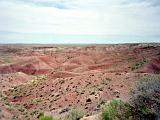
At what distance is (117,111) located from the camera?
10703 millimetres

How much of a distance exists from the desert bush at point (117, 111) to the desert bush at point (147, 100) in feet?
1.06

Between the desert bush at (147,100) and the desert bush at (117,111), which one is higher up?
the desert bush at (147,100)

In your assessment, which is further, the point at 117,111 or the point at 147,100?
the point at 117,111

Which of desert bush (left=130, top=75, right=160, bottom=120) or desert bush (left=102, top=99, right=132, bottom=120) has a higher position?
desert bush (left=130, top=75, right=160, bottom=120)

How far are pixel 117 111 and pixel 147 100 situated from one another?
1292 millimetres

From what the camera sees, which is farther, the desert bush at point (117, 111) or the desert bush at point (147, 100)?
the desert bush at point (117, 111)

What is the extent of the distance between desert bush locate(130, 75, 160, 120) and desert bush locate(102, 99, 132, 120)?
32 centimetres

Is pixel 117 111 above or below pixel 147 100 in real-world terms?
below

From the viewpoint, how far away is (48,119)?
1248 centimetres

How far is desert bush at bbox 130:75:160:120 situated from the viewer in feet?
30.4

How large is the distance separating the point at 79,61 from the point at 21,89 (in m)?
29.1

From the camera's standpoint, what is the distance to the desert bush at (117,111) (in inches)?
406

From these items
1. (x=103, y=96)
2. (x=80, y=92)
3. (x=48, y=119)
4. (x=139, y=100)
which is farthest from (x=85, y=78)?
(x=139, y=100)

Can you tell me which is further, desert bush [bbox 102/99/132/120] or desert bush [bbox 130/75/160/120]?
desert bush [bbox 102/99/132/120]
